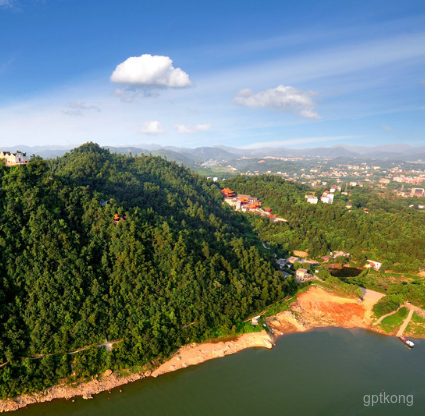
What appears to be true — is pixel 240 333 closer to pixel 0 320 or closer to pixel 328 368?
pixel 328 368

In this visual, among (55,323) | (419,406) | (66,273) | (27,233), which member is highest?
(27,233)

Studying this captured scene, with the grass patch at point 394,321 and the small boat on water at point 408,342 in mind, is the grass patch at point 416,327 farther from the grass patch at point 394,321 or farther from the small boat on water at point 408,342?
the small boat on water at point 408,342

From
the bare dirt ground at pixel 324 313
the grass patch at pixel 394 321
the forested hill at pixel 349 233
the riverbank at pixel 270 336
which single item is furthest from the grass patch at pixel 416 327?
the forested hill at pixel 349 233

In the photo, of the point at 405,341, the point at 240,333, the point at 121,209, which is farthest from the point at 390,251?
the point at 121,209

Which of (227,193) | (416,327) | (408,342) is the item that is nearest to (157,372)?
(408,342)

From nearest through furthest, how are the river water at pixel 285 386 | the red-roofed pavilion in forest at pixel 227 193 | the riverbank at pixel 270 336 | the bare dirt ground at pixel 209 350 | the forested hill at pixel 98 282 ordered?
the river water at pixel 285 386 < the riverbank at pixel 270 336 < the forested hill at pixel 98 282 < the bare dirt ground at pixel 209 350 < the red-roofed pavilion in forest at pixel 227 193

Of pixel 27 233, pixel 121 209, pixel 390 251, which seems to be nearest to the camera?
pixel 27 233

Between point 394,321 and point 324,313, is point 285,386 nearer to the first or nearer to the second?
point 324,313
